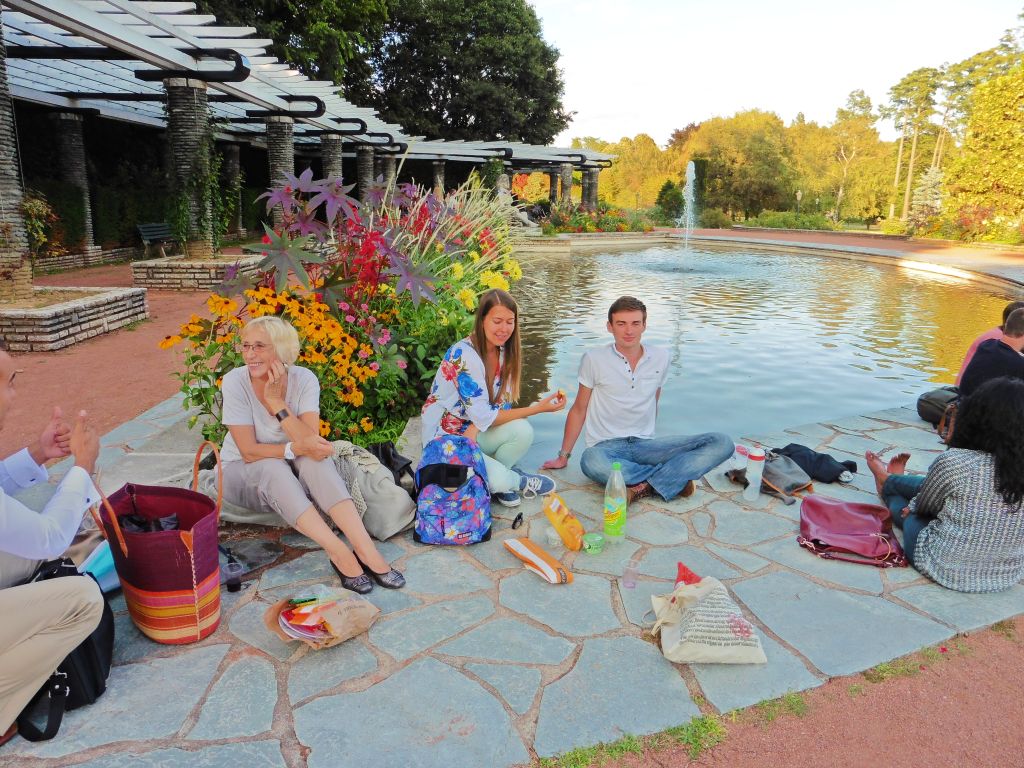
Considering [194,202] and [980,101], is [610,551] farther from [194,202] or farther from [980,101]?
[980,101]

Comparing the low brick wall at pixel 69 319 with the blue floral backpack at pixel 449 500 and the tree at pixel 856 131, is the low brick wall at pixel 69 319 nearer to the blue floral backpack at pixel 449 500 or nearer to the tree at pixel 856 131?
the blue floral backpack at pixel 449 500

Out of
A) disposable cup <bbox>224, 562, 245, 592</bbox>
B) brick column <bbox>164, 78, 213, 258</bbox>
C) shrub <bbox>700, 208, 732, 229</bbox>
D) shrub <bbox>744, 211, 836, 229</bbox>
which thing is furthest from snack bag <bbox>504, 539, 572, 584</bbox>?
shrub <bbox>700, 208, 732, 229</bbox>

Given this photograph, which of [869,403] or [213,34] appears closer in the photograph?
[869,403]

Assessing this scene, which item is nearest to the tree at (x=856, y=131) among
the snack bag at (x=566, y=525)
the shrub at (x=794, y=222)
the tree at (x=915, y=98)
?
the tree at (x=915, y=98)

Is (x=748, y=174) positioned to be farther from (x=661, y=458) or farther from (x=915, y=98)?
(x=661, y=458)

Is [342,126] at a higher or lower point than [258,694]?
higher

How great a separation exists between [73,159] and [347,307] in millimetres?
13303

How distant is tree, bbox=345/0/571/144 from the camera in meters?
27.8

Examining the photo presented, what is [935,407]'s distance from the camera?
16.6ft

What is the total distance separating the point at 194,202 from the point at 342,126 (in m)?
7.66

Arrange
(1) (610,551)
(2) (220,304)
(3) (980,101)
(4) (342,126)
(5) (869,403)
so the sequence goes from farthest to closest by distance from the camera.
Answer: (3) (980,101) < (4) (342,126) < (5) (869,403) < (2) (220,304) < (1) (610,551)

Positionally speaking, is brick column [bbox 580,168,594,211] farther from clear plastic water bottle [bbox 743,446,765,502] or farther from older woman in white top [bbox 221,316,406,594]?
older woman in white top [bbox 221,316,406,594]

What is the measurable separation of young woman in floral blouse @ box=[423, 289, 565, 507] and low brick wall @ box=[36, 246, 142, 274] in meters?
12.0

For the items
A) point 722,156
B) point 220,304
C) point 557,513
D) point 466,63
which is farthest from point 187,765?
point 722,156
